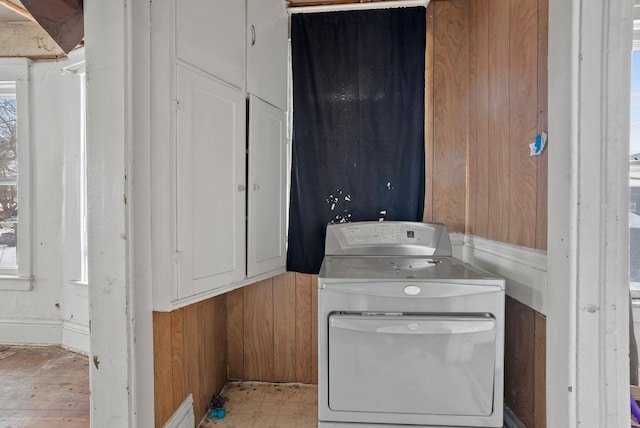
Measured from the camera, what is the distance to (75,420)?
1602mm

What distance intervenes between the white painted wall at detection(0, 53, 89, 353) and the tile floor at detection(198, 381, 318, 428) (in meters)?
1.16

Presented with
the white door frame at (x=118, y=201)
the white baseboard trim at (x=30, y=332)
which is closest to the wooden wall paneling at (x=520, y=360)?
the white door frame at (x=118, y=201)

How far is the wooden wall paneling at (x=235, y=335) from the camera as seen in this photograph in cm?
213

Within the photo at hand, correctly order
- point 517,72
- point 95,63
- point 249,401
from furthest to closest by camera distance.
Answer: point 249,401, point 517,72, point 95,63

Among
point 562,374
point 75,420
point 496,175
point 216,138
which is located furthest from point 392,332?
point 75,420

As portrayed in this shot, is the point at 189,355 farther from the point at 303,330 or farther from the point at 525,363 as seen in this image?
the point at 525,363

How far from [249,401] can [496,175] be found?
1808 mm

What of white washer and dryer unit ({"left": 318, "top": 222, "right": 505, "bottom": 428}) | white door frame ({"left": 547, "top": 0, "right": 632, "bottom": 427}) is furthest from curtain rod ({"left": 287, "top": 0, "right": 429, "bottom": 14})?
white washer and dryer unit ({"left": 318, "top": 222, "right": 505, "bottom": 428})

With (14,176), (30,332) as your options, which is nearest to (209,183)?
(14,176)

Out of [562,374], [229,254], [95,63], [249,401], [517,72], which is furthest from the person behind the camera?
[249,401]

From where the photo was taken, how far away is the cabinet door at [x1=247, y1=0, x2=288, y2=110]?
5.43 feet

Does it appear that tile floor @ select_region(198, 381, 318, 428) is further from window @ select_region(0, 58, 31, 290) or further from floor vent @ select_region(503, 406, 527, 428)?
window @ select_region(0, 58, 31, 290)

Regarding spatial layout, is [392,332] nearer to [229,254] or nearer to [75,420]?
[229,254]

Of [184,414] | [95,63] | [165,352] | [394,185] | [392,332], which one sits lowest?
[184,414]
